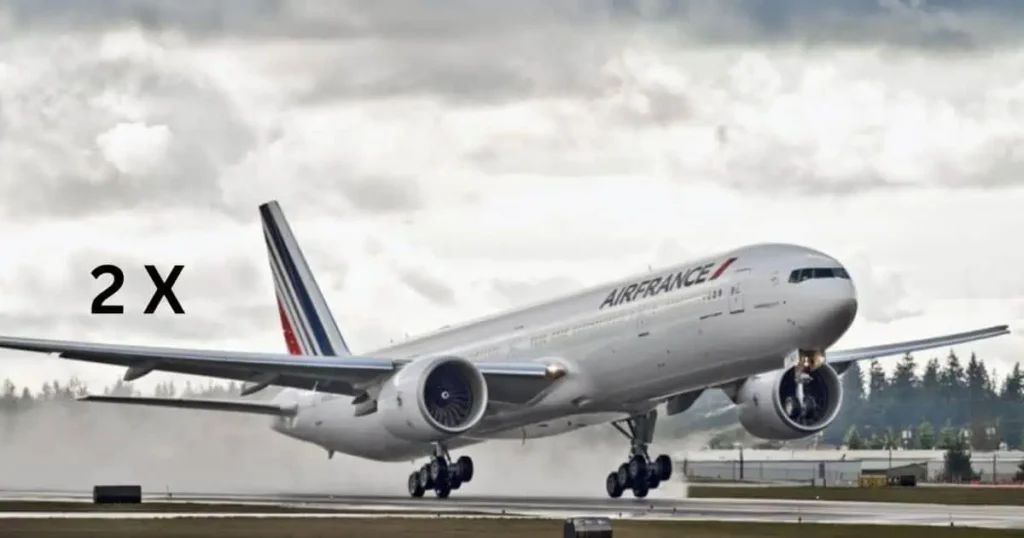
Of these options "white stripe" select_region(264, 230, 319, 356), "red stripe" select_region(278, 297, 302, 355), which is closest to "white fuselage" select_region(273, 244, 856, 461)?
"white stripe" select_region(264, 230, 319, 356)

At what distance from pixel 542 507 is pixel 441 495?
7779 mm

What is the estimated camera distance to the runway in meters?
51.8

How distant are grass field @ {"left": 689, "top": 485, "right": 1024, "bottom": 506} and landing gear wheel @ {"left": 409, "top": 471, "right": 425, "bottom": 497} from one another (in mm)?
10864

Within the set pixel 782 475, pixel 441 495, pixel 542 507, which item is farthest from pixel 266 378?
pixel 782 475

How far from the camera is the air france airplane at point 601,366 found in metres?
59.6

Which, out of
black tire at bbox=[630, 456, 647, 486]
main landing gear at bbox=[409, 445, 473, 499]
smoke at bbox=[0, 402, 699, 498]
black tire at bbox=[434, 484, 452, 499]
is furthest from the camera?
smoke at bbox=[0, 402, 699, 498]

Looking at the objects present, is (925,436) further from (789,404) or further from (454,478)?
(454,478)

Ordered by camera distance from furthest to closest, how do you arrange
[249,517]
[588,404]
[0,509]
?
[588,404]
[0,509]
[249,517]

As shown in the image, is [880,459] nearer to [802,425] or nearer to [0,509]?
[802,425]

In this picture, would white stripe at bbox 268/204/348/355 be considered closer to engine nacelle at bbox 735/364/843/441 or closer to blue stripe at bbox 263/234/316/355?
blue stripe at bbox 263/234/316/355

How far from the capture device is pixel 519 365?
67375mm

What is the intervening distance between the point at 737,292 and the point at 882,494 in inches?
711

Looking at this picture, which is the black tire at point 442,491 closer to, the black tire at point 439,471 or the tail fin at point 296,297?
the black tire at point 439,471

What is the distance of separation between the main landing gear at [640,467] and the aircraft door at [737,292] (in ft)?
33.1
